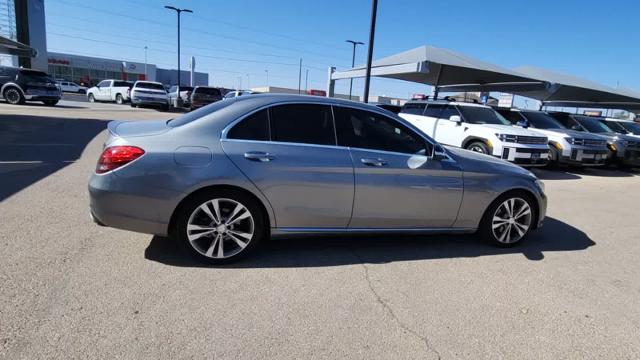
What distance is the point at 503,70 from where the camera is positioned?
19.0 metres

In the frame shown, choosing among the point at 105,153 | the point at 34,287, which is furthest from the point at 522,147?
the point at 34,287

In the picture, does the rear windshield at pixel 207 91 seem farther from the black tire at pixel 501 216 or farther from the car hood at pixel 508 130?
the black tire at pixel 501 216

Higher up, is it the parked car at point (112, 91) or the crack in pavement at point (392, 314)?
the parked car at point (112, 91)

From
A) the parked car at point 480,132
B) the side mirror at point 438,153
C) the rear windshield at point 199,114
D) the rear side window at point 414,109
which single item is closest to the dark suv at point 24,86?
the rear side window at point 414,109

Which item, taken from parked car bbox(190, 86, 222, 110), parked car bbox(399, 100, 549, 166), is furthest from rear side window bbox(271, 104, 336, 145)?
parked car bbox(190, 86, 222, 110)

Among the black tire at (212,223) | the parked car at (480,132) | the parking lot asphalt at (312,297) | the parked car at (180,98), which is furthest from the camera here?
the parked car at (180,98)

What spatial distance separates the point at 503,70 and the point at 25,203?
1882cm

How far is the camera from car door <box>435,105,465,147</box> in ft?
36.5

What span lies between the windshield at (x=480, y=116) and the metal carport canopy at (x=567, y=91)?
9309 mm

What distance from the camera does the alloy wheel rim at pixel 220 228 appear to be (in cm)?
378

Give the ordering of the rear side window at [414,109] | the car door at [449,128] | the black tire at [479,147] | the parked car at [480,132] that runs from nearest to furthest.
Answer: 1. the parked car at [480,132]
2. the black tire at [479,147]
3. the car door at [449,128]
4. the rear side window at [414,109]

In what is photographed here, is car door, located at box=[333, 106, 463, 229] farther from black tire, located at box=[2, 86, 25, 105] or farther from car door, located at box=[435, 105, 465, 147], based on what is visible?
black tire, located at box=[2, 86, 25, 105]

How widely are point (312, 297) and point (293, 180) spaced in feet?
3.49

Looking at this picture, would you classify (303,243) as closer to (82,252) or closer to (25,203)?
(82,252)
